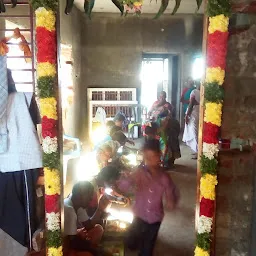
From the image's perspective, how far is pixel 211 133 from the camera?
2943 mm

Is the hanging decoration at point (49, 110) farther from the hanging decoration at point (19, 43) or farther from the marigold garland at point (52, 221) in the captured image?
the hanging decoration at point (19, 43)

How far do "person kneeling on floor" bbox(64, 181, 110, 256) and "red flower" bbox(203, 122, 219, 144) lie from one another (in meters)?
1.42

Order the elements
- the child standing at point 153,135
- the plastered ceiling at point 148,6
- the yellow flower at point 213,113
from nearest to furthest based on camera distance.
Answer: the yellow flower at point 213,113
the child standing at point 153,135
the plastered ceiling at point 148,6

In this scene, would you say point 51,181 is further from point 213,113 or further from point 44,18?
point 213,113

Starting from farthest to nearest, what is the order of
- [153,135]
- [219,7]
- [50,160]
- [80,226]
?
1. [153,135]
2. [80,226]
3. [50,160]
4. [219,7]

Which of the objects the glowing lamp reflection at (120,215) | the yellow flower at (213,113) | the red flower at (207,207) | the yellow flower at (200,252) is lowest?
the glowing lamp reflection at (120,215)

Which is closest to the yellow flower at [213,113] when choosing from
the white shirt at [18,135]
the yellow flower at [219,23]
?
the yellow flower at [219,23]

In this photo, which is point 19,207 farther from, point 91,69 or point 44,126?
point 91,69

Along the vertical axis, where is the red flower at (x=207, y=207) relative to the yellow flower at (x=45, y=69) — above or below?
below

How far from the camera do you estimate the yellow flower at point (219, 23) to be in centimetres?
279

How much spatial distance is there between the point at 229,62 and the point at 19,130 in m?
2.01

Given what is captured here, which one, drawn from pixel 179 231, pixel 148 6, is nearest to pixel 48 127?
pixel 179 231

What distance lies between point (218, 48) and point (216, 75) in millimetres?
226

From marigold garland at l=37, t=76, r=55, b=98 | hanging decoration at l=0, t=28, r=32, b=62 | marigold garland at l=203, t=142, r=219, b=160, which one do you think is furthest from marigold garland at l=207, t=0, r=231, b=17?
hanging decoration at l=0, t=28, r=32, b=62
